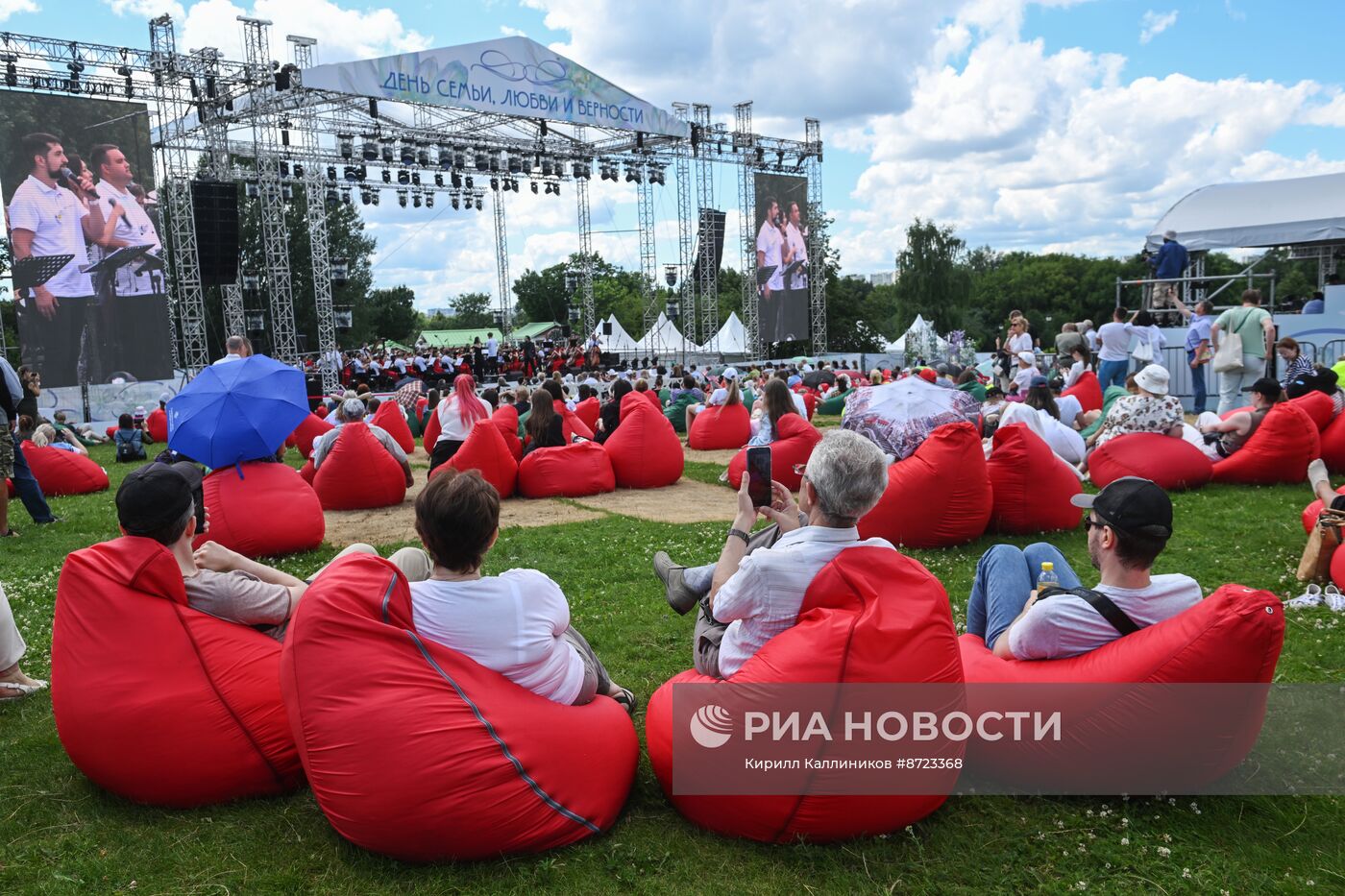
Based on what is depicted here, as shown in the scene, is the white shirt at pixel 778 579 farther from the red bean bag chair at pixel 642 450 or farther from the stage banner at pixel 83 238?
the stage banner at pixel 83 238

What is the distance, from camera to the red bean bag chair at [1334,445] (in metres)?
7.92

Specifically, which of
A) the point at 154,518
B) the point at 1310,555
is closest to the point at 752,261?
the point at 1310,555

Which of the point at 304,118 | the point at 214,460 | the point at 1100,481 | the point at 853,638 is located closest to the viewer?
the point at 853,638

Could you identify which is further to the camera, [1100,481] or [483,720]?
[1100,481]

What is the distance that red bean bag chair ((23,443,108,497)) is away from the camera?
10.6 metres

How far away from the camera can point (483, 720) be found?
8.84ft

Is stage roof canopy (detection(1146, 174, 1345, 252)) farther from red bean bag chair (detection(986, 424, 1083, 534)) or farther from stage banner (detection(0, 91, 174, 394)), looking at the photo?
stage banner (detection(0, 91, 174, 394))

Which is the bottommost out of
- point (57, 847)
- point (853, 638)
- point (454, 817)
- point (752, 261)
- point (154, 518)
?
point (57, 847)

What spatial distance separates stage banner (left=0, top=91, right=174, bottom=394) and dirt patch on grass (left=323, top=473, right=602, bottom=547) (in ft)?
40.3

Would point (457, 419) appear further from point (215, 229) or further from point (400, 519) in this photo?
point (215, 229)

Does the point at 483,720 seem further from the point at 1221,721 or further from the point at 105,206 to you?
the point at 105,206

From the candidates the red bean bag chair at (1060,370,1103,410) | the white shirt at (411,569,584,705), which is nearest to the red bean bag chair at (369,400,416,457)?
the red bean bag chair at (1060,370,1103,410)

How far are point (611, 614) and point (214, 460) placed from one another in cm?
318

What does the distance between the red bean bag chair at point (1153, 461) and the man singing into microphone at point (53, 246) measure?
58.8 ft
